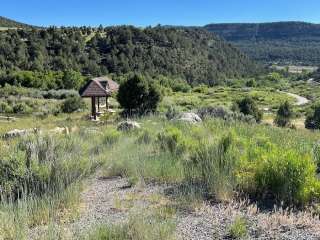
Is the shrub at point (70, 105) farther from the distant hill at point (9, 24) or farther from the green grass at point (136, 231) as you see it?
the distant hill at point (9, 24)

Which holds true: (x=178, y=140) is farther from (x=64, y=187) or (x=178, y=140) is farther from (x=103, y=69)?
(x=103, y=69)

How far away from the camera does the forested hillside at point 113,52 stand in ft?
236

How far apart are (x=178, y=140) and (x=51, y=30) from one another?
256ft

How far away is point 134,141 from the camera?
31.5 ft

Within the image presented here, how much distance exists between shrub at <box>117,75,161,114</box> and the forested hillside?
3874cm

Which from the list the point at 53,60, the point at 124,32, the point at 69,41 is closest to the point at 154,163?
the point at 53,60

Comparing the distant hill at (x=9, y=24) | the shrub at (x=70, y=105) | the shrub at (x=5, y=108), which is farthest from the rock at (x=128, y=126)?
the distant hill at (x=9, y=24)

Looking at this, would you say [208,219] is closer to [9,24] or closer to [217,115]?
[217,115]

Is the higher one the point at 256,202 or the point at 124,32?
the point at 124,32

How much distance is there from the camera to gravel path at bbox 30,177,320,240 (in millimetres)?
4535

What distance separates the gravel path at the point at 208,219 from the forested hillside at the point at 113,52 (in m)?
58.5

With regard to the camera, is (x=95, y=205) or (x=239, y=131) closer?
(x=95, y=205)

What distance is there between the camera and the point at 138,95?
26.3 meters

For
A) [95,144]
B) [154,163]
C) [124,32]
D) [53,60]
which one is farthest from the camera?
[124,32]
